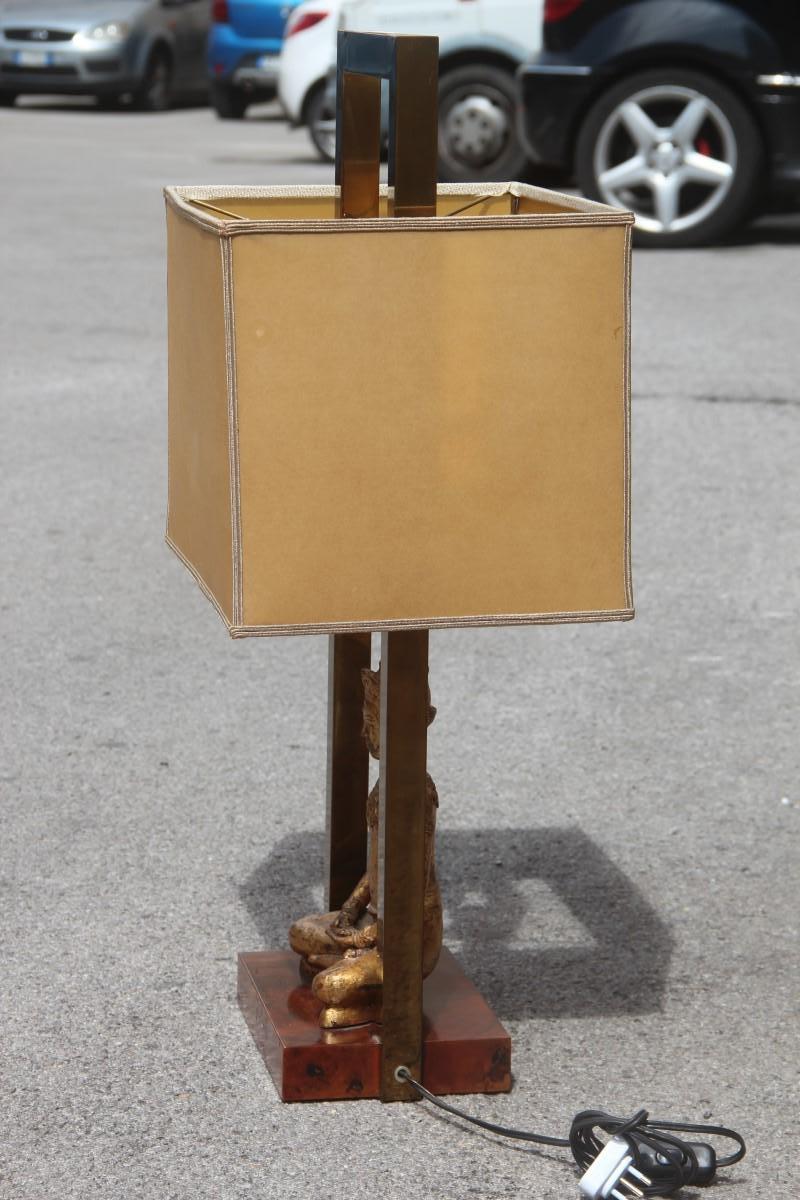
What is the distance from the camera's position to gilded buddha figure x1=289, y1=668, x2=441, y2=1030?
266 centimetres

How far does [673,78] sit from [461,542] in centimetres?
768

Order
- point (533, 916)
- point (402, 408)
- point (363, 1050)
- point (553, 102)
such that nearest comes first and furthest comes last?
point (402, 408) → point (363, 1050) → point (533, 916) → point (553, 102)

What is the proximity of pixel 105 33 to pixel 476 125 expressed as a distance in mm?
8668

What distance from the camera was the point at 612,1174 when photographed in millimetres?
2379

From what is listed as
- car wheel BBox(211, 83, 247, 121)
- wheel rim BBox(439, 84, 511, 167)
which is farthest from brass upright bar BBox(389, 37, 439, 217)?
car wheel BBox(211, 83, 247, 121)

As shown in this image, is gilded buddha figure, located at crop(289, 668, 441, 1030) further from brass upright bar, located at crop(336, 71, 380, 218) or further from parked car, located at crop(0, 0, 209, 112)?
parked car, located at crop(0, 0, 209, 112)

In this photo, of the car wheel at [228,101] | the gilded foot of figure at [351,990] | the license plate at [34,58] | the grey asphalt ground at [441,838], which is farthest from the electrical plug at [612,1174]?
the license plate at [34,58]

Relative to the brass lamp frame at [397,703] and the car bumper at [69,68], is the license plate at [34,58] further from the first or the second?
the brass lamp frame at [397,703]

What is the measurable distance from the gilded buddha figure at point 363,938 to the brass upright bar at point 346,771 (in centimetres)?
8

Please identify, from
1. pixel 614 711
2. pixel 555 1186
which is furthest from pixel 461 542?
pixel 614 711

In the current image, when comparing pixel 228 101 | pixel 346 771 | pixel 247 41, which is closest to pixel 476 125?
pixel 247 41

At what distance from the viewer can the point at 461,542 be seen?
7.78ft

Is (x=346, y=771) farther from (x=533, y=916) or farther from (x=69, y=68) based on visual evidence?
(x=69, y=68)

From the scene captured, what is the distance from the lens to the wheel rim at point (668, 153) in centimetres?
952
